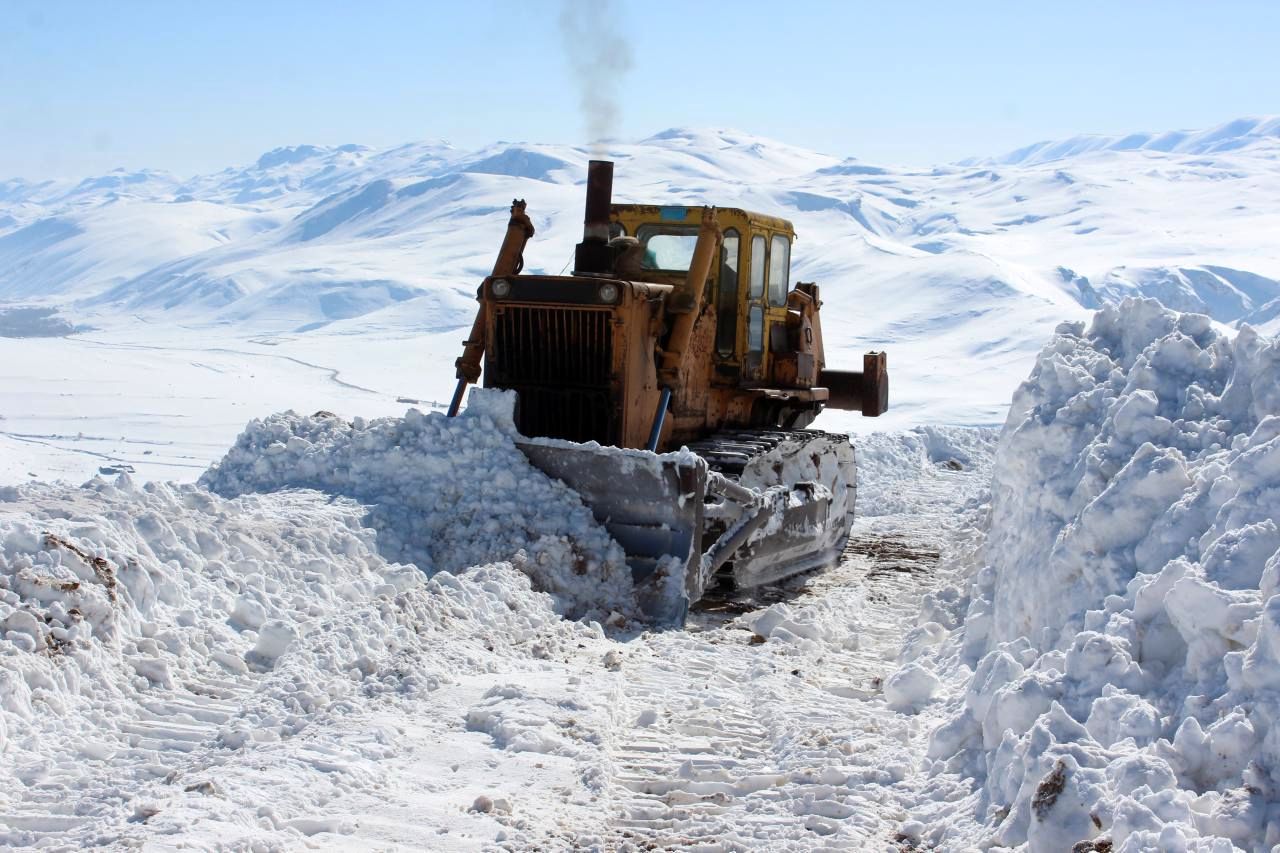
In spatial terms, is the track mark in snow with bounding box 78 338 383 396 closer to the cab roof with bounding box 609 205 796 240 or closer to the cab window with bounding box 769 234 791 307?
the cab window with bounding box 769 234 791 307

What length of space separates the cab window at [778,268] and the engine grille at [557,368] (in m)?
2.33

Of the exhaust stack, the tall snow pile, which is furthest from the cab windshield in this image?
the tall snow pile

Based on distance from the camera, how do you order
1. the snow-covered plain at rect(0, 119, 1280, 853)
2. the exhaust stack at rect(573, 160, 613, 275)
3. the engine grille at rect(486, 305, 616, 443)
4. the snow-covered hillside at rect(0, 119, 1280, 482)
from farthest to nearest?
1. the snow-covered hillside at rect(0, 119, 1280, 482)
2. the exhaust stack at rect(573, 160, 613, 275)
3. the engine grille at rect(486, 305, 616, 443)
4. the snow-covered plain at rect(0, 119, 1280, 853)

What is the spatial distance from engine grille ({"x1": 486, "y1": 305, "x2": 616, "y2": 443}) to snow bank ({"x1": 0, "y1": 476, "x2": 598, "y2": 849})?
Answer: 1.63 m

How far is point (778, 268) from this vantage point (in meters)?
11.0

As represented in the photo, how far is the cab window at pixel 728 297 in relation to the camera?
33.8ft

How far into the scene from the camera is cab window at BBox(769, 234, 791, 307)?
10844 millimetres

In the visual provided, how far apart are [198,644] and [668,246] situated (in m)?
5.19

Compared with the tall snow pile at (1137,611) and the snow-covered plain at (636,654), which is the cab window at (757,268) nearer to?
the snow-covered plain at (636,654)

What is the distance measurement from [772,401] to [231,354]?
2813 cm

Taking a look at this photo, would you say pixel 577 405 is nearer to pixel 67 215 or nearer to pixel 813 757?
pixel 813 757

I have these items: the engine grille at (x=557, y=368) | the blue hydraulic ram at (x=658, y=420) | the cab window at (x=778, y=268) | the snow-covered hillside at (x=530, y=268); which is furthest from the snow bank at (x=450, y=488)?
the snow-covered hillside at (x=530, y=268)

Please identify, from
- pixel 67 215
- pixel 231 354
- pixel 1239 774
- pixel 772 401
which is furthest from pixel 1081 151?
pixel 1239 774

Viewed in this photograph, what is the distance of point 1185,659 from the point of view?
4438mm
